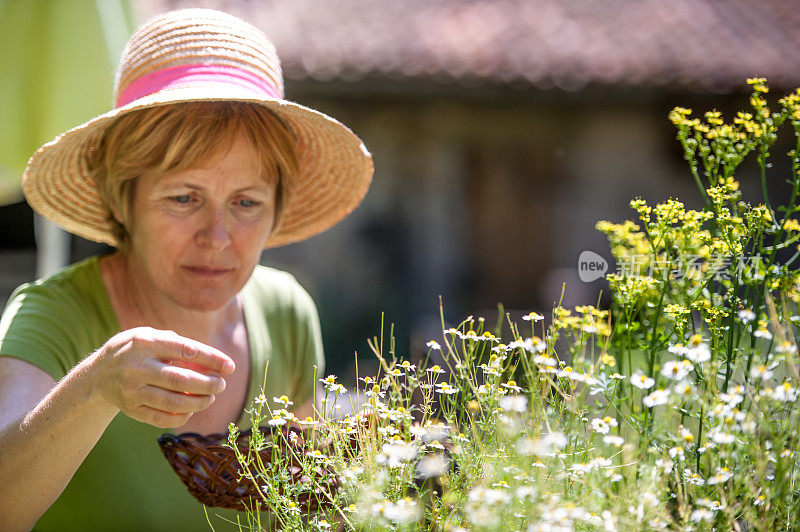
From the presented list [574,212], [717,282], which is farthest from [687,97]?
[717,282]

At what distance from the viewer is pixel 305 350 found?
225 centimetres

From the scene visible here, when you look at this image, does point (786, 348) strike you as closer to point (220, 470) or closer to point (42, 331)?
point (220, 470)

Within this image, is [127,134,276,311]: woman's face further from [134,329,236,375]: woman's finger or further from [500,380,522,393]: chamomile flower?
[500,380,522,393]: chamomile flower

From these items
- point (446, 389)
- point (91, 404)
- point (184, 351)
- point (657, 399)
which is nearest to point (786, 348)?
point (657, 399)

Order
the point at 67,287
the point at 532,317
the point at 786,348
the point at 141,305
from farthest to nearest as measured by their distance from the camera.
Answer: the point at 141,305
the point at 67,287
the point at 532,317
the point at 786,348

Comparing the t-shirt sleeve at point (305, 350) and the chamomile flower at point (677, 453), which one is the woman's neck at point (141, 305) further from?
the chamomile flower at point (677, 453)

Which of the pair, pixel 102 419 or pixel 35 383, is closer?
pixel 102 419

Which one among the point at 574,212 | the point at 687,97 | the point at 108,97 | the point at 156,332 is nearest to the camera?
the point at 156,332

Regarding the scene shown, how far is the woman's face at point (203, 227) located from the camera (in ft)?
5.44

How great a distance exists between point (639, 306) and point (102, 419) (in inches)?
34.0

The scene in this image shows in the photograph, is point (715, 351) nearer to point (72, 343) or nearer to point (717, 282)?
point (717, 282)

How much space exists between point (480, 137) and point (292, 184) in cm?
577

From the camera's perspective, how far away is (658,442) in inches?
46.4

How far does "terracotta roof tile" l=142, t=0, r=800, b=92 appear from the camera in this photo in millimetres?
6809
